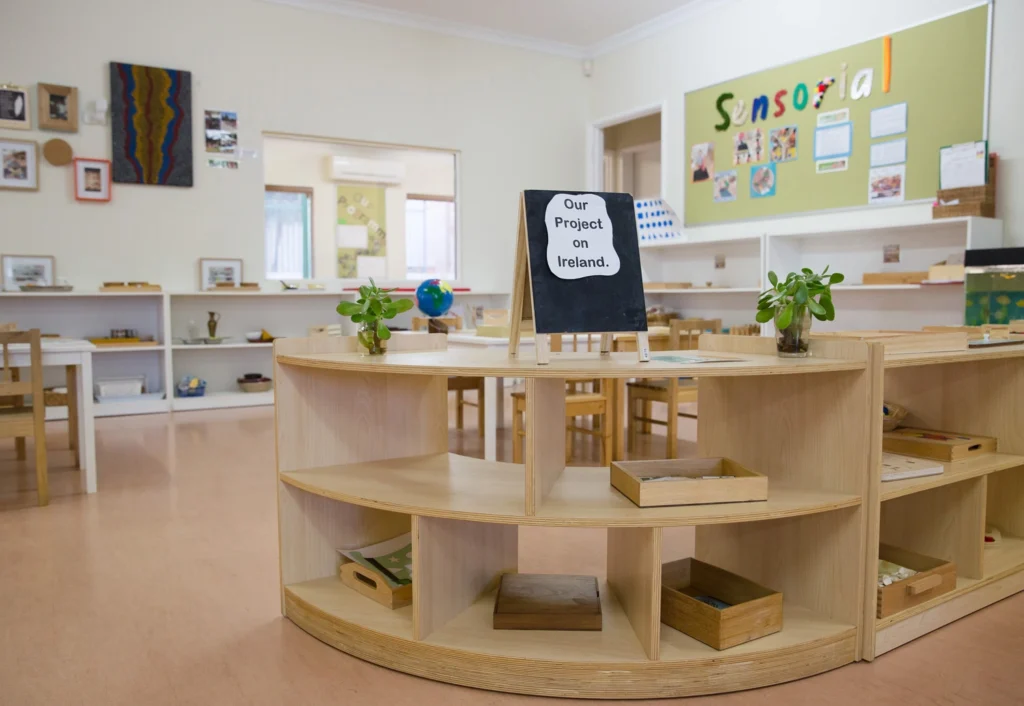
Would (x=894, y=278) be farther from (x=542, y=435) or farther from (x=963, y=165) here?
(x=542, y=435)

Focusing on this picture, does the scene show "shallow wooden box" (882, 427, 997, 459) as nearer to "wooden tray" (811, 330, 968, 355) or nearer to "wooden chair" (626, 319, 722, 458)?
"wooden tray" (811, 330, 968, 355)

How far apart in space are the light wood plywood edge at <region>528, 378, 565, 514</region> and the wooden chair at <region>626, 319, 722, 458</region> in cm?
220

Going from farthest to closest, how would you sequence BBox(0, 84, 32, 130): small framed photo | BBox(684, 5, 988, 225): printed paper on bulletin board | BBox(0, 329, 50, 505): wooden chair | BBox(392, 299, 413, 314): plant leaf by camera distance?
1. BBox(0, 84, 32, 130): small framed photo
2. BBox(684, 5, 988, 225): printed paper on bulletin board
3. BBox(0, 329, 50, 505): wooden chair
4. BBox(392, 299, 413, 314): plant leaf

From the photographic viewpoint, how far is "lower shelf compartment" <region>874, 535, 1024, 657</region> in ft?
6.77

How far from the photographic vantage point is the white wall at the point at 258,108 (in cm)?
600

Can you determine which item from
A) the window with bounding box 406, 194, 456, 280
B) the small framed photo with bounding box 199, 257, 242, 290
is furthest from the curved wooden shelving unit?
the window with bounding box 406, 194, 456, 280

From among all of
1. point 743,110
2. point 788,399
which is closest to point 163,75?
point 743,110

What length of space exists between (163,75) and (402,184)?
3497 millimetres

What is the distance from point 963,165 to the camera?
16.6 feet

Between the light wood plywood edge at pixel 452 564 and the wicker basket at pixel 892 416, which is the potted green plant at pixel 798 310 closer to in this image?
the wicker basket at pixel 892 416

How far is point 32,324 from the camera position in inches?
236

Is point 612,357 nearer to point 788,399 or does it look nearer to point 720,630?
point 788,399

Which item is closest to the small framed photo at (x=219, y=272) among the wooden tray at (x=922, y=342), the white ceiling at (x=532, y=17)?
the white ceiling at (x=532, y=17)

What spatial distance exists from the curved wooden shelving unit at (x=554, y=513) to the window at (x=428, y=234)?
23.9ft
